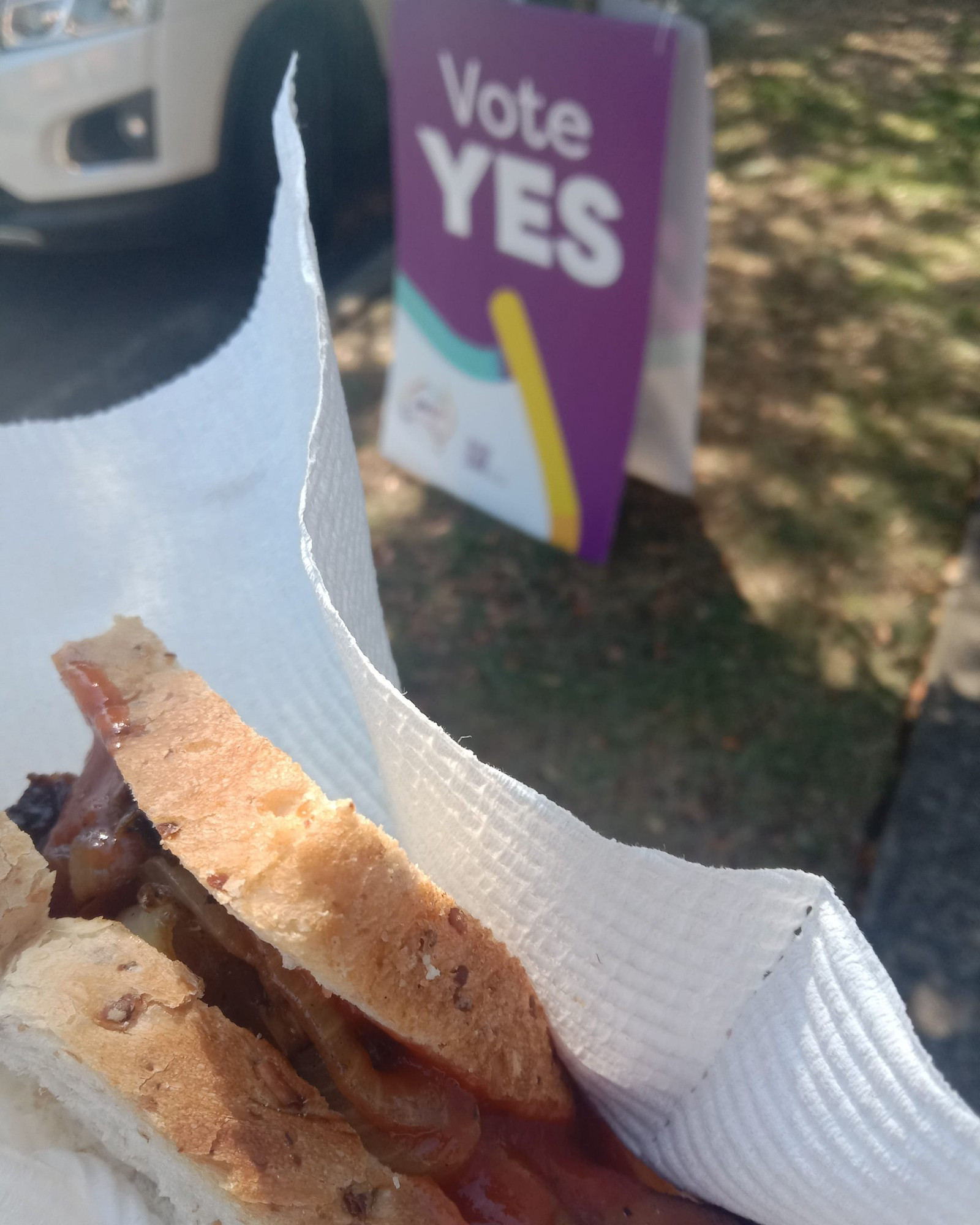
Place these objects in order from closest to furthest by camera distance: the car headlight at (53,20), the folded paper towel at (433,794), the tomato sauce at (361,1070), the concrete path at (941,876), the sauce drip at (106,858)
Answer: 1. the folded paper towel at (433,794)
2. the tomato sauce at (361,1070)
3. the sauce drip at (106,858)
4. the concrete path at (941,876)
5. the car headlight at (53,20)

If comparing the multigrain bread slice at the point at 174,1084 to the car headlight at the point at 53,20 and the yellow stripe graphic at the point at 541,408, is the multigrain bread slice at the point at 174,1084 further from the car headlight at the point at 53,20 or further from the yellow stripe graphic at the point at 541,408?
the car headlight at the point at 53,20

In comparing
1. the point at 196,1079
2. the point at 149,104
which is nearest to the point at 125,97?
the point at 149,104

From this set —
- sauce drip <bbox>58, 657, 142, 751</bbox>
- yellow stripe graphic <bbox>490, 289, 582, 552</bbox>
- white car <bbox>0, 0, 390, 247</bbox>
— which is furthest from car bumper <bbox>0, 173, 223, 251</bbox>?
sauce drip <bbox>58, 657, 142, 751</bbox>

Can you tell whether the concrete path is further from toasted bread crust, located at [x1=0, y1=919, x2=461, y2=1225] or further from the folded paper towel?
toasted bread crust, located at [x1=0, y1=919, x2=461, y2=1225]

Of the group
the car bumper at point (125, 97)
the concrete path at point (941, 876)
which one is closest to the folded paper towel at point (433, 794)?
the concrete path at point (941, 876)

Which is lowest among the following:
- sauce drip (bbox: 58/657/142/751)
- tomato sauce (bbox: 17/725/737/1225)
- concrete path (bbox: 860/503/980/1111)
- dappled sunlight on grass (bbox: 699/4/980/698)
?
concrete path (bbox: 860/503/980/1111)

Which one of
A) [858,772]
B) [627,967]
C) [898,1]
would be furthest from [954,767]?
[898,1]

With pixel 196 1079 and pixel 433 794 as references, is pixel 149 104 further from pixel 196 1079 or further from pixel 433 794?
pixel 196 1079
